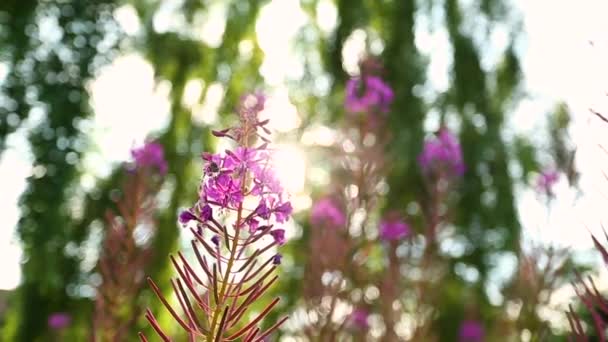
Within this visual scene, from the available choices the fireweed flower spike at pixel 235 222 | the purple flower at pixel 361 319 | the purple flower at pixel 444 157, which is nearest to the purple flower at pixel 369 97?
the purple flower at pixel 444 157

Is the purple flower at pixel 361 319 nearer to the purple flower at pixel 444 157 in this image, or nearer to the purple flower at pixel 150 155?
the purple flower at pixel 444 157

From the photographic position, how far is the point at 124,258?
2.11m

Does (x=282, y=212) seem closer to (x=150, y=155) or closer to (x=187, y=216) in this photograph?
(x=187, y=216)

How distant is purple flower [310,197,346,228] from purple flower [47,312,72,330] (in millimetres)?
1680

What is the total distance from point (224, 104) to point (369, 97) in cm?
149

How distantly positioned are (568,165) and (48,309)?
107 inches

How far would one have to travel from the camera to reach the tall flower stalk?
6.54ft

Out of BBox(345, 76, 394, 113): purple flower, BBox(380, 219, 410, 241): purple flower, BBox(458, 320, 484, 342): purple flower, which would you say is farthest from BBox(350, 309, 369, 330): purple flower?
BBox(458, 320, 484, 342): purple flower

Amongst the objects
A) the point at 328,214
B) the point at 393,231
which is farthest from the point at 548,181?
the point at 328,214

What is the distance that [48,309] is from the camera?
3.71m

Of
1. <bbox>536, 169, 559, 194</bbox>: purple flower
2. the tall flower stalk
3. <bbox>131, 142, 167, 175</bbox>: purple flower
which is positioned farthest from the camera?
<bbox>536, 169, 559, 194</bbox>: purple flower

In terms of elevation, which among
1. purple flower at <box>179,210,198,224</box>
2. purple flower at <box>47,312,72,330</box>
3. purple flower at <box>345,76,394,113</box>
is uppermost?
→ purple flower at <box>47,312,72,330</box>

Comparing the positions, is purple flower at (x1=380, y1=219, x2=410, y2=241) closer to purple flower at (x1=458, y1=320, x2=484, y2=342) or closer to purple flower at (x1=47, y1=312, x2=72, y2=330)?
purple flower at (x1=458, y1=320, x2=484, y2=342)

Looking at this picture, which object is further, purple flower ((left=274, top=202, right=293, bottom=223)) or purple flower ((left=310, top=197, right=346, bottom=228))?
purple flower ((left=310, top=197, right=346, bottom=228))
